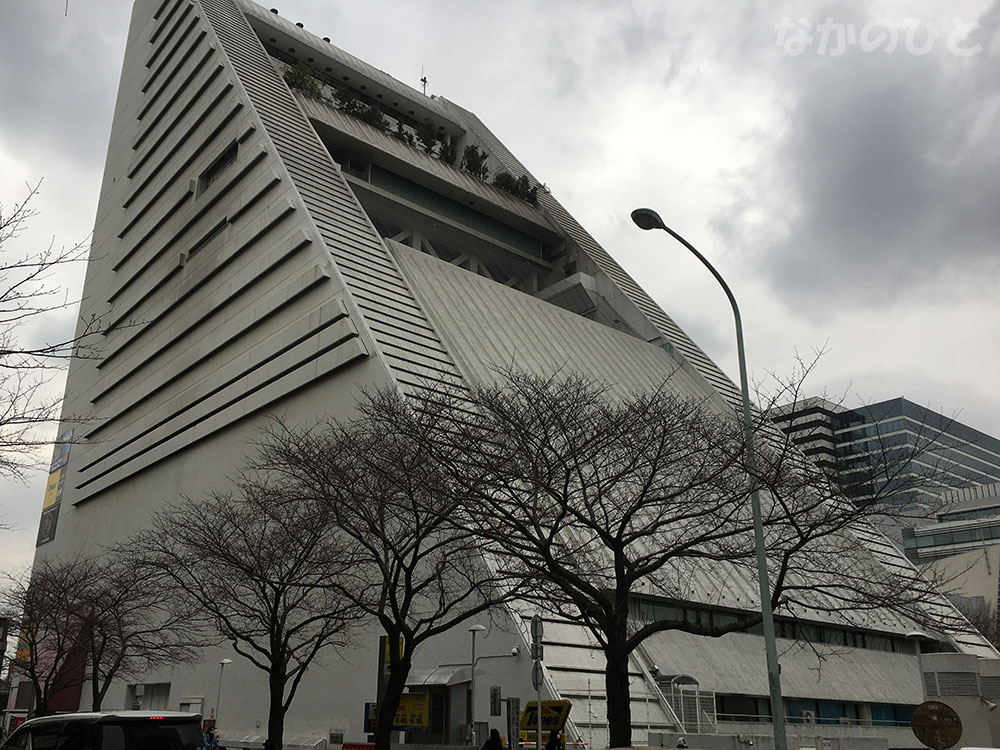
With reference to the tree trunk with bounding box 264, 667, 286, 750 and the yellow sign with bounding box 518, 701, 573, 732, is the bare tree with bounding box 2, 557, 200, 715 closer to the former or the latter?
the tree trunk with bounding box 264, 667, 286, 750

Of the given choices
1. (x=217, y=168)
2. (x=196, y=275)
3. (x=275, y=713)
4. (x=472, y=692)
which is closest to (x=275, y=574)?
(x=275, y=713)

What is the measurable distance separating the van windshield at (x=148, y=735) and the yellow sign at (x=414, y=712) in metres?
10.1

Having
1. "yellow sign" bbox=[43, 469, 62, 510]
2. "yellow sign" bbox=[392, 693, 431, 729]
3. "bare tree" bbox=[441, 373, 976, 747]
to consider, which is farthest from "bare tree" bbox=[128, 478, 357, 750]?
"yellow sign" bbox=[43, 469, 62, 510]

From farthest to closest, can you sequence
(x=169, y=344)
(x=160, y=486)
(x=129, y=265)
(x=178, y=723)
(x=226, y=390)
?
(x=129, y=265) → (x=169, y=344) → (x=160, y=486) → (x=226, y=390) → (x=178, y=723)

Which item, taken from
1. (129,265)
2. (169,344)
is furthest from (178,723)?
(129,265)

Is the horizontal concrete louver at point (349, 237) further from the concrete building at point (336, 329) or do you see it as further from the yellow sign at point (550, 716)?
the yellow sign at point (550, 716)

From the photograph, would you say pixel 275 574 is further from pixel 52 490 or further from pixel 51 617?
pixel 52 490

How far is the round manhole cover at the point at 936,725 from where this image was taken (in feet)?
59.6

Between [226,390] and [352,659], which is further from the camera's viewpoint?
[226,390]

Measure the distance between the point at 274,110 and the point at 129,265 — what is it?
1726 cm

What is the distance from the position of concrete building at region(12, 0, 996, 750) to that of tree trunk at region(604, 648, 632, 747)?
6454 millimetres

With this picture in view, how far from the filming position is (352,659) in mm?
28078

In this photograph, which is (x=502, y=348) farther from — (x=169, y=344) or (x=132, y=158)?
(x=132, y=158)

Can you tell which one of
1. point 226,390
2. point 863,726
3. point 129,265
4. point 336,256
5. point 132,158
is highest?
point 132,158
